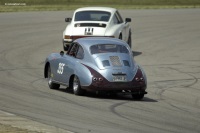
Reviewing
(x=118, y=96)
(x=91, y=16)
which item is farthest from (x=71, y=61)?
(x=91, y=16)

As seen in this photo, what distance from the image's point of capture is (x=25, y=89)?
17.4m

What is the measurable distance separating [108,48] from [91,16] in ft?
32.4

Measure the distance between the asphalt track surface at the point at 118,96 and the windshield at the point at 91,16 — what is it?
1905 millimetres

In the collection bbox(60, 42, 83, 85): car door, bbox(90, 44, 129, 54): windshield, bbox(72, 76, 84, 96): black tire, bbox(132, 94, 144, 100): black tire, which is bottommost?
bbox(132, 94, 144, 100): black tire

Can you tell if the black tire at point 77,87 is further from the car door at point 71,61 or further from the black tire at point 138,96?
the black tire at point 138,96

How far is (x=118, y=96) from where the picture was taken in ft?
55.7

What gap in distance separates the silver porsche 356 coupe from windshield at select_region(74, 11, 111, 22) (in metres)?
8.67

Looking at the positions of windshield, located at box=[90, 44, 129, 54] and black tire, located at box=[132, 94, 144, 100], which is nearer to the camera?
black tire, located at box=[132, 94, 144, 100]

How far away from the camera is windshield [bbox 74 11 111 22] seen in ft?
86.3

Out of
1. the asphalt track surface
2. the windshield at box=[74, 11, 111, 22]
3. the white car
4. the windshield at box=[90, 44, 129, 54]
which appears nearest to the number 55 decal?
the asphalt track surface

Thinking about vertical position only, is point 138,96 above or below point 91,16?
above

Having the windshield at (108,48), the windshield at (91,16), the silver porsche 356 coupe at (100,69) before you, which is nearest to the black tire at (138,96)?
the silver porsche 356 coupe at (100,69)

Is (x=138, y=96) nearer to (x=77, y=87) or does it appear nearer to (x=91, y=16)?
(x=77, y=87)

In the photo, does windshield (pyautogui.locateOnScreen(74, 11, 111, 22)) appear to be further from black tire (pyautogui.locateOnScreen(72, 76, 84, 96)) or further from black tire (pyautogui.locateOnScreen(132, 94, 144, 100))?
black tire (pyautogui.locateOnScreen(132, 94, 144, 100))
